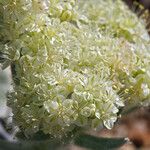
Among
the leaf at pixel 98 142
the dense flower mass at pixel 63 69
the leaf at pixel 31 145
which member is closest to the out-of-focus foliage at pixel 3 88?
the leaf at pixel 31 145

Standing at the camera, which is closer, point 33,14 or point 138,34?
point 33,14

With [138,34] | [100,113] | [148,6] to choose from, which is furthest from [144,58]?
[148,6]

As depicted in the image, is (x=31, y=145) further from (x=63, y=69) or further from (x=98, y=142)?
(x=63, y=69)

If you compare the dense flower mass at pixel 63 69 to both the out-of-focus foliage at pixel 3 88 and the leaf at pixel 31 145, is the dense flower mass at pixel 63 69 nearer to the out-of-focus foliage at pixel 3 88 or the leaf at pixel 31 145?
the out-of-focus foliage at pixel 3 88

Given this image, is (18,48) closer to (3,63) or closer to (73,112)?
(3,63)

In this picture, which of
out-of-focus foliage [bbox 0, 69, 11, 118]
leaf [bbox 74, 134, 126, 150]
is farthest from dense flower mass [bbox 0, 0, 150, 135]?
out-of-focus foliage [bbox 0, 69, 11, 118]
